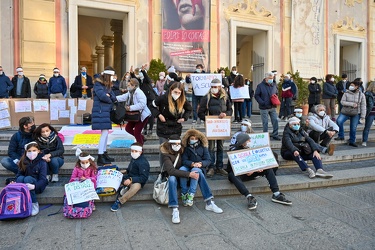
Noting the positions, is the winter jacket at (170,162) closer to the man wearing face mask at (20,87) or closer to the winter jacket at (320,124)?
the winter jacket at (320,124)

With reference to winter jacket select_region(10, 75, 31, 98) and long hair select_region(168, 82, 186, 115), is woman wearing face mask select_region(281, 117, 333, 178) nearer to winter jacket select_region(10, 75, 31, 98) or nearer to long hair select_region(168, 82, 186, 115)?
long hair select_region(168, 82, 186, 115)

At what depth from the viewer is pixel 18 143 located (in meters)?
5.48

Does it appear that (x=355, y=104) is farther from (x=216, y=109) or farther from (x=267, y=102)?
(x=216, y=109)

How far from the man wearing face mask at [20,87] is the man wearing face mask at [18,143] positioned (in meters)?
5.67

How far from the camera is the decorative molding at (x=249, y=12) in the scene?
15.0 meters

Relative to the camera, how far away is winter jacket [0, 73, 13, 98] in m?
10.0

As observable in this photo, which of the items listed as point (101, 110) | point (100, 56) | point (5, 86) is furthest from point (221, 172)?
point (100, 56)

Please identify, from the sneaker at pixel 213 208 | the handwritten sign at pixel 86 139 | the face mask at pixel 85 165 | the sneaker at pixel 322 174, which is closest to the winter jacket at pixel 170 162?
the sneaker at pixel 213 208

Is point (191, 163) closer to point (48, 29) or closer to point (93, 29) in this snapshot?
point (48, 29)

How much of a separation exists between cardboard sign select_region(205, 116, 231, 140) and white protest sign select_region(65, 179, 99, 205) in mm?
2394

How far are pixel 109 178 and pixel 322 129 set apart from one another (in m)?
4.82

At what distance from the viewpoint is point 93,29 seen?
21.0 meters

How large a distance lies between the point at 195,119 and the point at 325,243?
22.9ft

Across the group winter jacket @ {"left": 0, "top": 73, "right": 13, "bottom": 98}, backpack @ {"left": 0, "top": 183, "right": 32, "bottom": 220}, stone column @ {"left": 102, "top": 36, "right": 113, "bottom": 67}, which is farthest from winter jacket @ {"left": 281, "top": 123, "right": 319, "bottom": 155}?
stone column @ {"left": 102, "top": 36, "right": 113, "bottom": 67}
